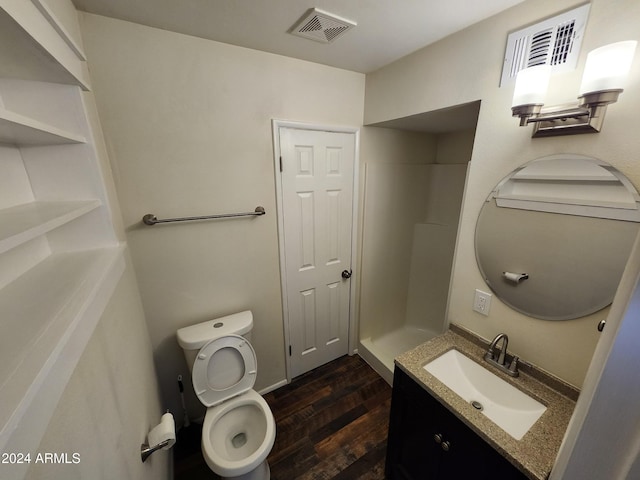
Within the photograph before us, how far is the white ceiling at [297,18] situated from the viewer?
3.41 feet

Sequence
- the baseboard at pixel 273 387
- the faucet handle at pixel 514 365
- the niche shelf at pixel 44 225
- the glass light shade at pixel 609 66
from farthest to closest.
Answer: the baseboard at pixel 273 387, the faucet handle at pixel 514 365, the glass light shade at pixel 609 66, the niche shelf at pixel 44 225

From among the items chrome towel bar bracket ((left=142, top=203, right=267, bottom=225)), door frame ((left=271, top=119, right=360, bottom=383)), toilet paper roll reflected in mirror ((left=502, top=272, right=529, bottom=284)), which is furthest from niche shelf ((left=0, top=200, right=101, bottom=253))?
toilet paper roll reflected in mirror ((left=502, top=272, right=529, bottom=284))

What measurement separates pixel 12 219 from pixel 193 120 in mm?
951

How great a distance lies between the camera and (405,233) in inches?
94.7

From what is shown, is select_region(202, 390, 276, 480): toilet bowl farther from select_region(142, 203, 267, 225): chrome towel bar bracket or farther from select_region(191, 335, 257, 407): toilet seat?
select_region(142, 203, 267, 225): chrome towel bar bracket

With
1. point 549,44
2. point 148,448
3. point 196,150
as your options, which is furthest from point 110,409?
point 549,44

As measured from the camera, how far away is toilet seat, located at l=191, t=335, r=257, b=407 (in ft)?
4.83

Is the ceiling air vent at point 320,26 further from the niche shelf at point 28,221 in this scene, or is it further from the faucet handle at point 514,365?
the faucet handle at point 514,365

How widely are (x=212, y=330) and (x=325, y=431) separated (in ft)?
3.46

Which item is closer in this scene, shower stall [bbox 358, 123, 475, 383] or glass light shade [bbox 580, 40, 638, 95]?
glass light shade [bbox 580, 40, 638, 95]

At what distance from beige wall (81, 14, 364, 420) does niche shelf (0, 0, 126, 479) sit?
19 cm

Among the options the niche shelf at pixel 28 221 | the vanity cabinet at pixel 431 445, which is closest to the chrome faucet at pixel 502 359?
the vanity cabinet at pixel 431 445

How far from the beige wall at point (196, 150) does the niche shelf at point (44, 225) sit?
0.19 metres

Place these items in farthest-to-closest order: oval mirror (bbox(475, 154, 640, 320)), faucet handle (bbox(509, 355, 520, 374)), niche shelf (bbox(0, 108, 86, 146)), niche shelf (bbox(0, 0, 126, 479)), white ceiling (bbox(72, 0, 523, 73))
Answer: faucet handle (bbox(509, 355, 520, 374)) < white ceiling (bbox(72, 0, 523, 73)) < oval mirror (bbox(475, 154, 640, 320)) < niche shelf (bbox(0, 108, 86, 146)) < niche shelf (bbox(0, 0, 126, 479))
